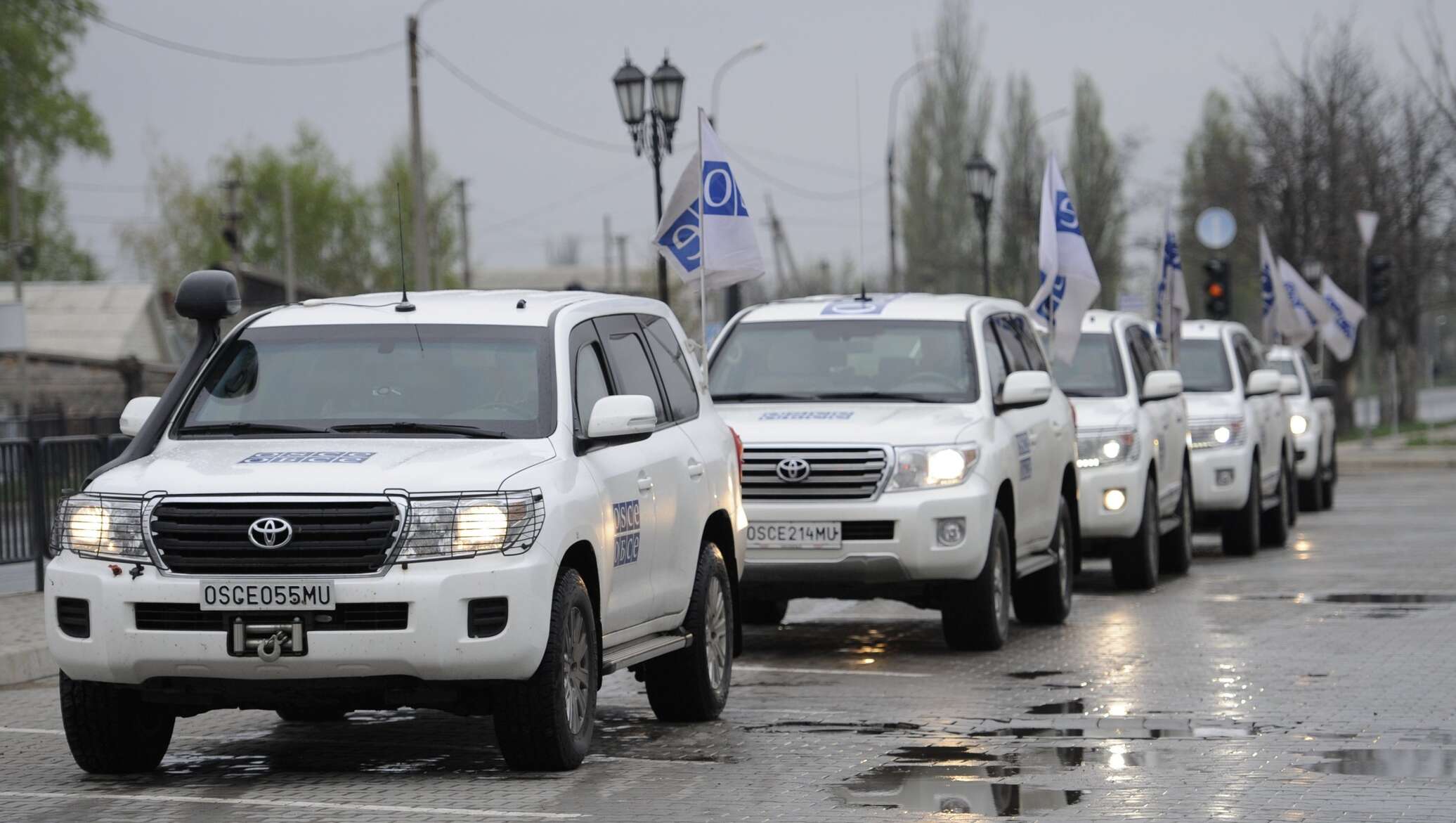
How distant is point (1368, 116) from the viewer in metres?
51.5

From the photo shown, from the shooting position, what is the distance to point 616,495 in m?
8.83

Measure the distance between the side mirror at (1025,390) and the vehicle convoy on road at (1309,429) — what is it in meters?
11.6

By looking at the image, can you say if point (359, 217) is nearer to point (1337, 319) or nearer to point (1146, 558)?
point (1337, 319)

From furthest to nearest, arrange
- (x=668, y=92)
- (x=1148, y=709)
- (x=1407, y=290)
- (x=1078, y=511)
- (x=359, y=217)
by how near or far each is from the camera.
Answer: (x=359, y=217), (x=1407, y=290), (x=668, y=92), (x=1078, y=511), (x=1148, y=709)

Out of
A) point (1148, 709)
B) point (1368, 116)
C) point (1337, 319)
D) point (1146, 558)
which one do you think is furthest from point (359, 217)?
point (1148, 709)

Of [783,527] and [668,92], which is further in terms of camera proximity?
[668,92]

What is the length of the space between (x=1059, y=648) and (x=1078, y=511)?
2686mm

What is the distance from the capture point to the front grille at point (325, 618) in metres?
Result: 7.78

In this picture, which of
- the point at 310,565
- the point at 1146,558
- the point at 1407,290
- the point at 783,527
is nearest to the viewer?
the point at 310,565

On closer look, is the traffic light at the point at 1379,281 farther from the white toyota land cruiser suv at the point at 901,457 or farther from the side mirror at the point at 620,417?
the side mirror at the point at 620,417

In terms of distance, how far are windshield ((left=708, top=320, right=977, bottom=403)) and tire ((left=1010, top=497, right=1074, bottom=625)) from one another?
58.9 inches

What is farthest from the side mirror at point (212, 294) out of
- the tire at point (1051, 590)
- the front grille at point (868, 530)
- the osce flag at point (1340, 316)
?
the osce flag at point (1340, 316)

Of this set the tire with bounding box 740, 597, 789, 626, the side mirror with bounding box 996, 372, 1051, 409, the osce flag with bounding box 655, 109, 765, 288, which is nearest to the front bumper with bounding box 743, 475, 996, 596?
the side mirror with bounding box 996, 372, 1051, 409

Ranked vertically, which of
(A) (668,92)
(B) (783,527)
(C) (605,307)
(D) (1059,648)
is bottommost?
(D) (1059,648)
